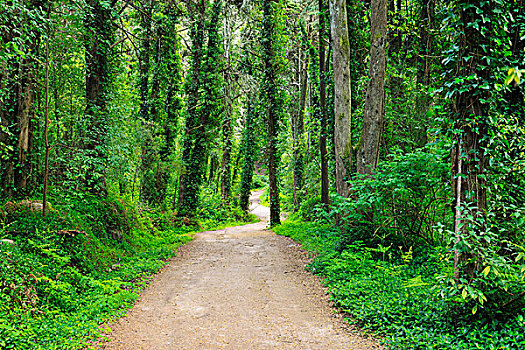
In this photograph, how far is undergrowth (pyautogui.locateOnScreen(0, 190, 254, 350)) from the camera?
14.9ft

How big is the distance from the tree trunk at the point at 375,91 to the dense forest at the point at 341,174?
0.03m

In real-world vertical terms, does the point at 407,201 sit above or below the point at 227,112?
below

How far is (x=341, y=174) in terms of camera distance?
9.98 metres

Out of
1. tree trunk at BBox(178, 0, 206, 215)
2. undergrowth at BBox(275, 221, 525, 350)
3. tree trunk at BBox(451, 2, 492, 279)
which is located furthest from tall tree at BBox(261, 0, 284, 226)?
tree trunk at BBox(451, 2, 492, 279)

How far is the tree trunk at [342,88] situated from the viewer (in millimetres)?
9789

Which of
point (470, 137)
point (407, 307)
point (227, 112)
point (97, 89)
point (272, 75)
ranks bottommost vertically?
point (407, 307)

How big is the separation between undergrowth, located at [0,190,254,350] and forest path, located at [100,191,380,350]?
0.44 meters

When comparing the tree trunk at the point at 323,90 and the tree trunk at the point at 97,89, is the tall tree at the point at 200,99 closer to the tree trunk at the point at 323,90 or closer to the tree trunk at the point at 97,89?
the tree trunk at the point at 323,90

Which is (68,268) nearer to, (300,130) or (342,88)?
(342,88)

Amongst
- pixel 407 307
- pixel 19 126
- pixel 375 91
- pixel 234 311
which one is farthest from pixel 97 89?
pixel 407 307

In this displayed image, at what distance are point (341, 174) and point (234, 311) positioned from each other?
5403 millimetres

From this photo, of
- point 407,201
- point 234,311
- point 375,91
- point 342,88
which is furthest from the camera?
point 342,88

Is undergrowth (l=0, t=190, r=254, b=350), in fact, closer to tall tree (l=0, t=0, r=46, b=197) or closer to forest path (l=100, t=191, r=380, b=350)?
forest path (l=100, t=191, r=380, b=350)

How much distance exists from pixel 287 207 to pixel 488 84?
21.8m
